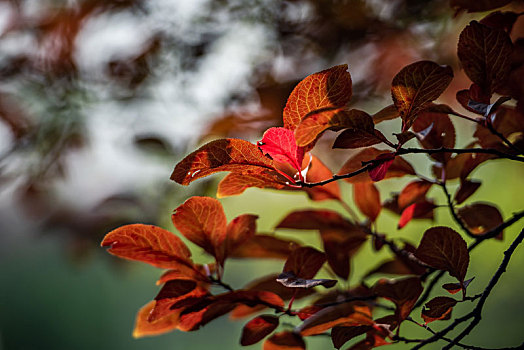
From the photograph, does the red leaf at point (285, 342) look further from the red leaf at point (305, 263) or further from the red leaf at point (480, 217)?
the red leaf at point (480, 217)

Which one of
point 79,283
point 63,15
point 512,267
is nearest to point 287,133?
point 63,15

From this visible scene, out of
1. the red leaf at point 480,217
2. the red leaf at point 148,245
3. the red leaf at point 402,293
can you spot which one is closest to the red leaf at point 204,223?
the red leaf at point 148,245

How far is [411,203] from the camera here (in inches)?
15.4

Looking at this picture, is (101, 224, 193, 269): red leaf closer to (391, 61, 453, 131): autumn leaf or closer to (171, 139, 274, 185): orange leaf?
(171, 139, 274, 185): orange leaf

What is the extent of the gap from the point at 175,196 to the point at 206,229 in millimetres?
548

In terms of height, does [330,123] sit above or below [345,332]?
above

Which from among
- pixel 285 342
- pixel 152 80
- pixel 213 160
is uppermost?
pixel 152 80

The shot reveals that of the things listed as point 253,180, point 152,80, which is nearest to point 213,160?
point 253,180

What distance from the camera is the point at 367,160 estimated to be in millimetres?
310

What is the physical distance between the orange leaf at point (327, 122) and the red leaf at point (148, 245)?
0.44ft

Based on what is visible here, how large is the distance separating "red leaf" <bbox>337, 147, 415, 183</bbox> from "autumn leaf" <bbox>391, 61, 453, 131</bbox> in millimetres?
50

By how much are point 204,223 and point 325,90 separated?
0.43 feet

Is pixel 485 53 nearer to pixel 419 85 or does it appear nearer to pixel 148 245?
pixel 419 85

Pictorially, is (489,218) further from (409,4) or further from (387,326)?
(409,4)
